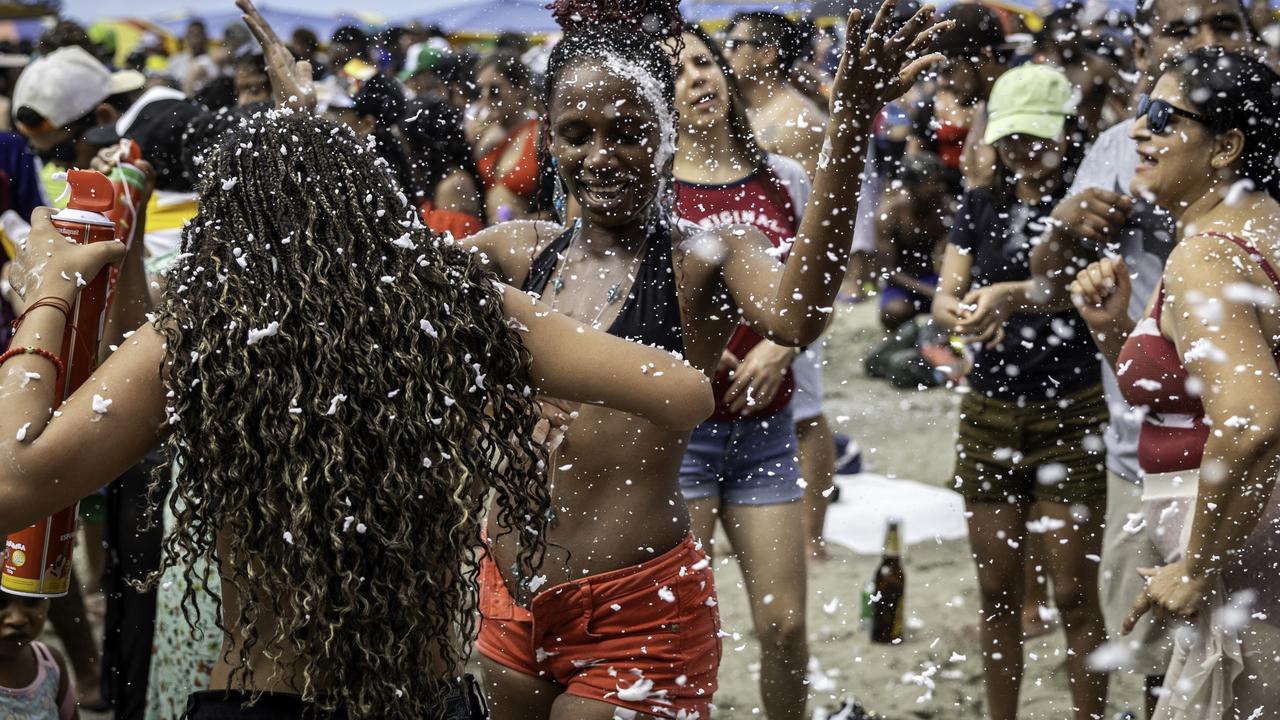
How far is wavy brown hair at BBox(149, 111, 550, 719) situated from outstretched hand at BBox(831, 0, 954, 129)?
765 mm

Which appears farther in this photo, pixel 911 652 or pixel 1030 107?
pixel 911 652

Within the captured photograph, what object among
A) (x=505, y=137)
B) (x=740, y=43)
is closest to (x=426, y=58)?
(x=505, y=137)

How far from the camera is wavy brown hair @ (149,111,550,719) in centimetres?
197

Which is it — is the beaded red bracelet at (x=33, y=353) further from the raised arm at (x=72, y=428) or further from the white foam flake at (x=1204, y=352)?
the white foam flake at (x=1204, y=352)

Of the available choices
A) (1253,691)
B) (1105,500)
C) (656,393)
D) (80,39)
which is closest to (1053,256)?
(1105,500)

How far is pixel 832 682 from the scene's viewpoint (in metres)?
4.48

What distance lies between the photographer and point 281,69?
3342 millimetres

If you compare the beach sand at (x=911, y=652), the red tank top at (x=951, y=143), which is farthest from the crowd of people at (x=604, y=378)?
the red tank top at (x=951, y=143)

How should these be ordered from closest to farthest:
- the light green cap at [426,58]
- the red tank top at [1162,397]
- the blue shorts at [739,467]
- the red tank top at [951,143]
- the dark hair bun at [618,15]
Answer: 1. the dark hair bun at [618,15]
2. the red tank top at [1162,397]
3. the blue shorts at [739,467]
4. the red tank top at [951,143]
5. the light green cap at [426,58]

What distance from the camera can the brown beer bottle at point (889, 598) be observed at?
16.0 ft

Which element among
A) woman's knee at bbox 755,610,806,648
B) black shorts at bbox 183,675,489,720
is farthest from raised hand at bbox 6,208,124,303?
woman's knee at bbox 755,610,806,648

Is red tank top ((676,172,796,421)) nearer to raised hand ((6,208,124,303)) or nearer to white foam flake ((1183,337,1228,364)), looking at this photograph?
white foam flake ((1183,337,1228,364))

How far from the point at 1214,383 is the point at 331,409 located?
6.19 ft

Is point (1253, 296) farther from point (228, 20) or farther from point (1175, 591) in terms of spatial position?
point (228, 20)
